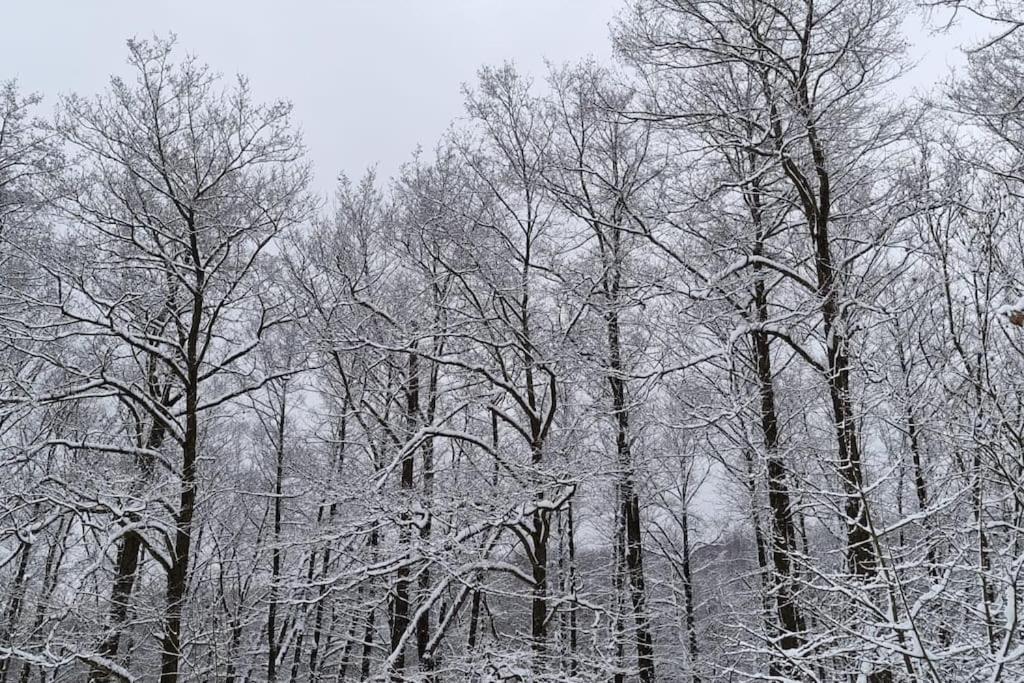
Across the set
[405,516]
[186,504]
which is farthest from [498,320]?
[186,504]

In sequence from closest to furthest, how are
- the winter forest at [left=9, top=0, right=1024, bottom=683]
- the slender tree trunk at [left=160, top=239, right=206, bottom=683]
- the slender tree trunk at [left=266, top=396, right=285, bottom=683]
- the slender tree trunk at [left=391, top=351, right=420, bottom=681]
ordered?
the winter forest at [left=9, top=0, right=1024, bottom=683]
the slender tree trunk at [left=160, top=239, right=206, bottom=683]
the slender tree trunk at [left=391, top=351, right=420, bottom=681]
the slender tree trunk at [left=266, top=396, right=285, bottom=683]

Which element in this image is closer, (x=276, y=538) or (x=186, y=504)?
(x=186, y=504)

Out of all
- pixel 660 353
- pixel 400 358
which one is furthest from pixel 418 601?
pixel 660 353

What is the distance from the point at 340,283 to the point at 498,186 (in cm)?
317

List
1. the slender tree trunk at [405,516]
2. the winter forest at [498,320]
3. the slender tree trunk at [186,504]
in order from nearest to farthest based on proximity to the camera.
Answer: the winter forest at [498,320] < the slender tree trunk at [186,504] < the slender tree trunk at [405,516]

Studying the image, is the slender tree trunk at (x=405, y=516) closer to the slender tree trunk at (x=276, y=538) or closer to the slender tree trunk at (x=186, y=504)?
the slender tree trunk at (x=276, y=538)

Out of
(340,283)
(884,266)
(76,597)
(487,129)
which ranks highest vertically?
(487,129)

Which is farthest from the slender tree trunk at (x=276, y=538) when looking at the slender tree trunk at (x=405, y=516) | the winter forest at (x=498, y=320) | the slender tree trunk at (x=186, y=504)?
the slender tree trunk at (x=405, y=516)

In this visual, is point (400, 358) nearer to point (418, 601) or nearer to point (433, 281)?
point (433, 281)

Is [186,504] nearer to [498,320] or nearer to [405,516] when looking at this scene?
[405,516]

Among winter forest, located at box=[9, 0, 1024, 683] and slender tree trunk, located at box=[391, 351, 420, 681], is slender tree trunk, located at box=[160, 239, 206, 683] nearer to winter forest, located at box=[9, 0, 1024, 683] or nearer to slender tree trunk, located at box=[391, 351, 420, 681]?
winter forest, located at box=[9, 0, 1024, 683]

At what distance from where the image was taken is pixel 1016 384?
12.7 ft

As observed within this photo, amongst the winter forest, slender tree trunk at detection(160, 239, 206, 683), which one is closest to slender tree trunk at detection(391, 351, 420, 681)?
the winter forest

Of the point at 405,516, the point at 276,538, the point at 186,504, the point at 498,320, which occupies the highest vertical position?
the point at 498,320
